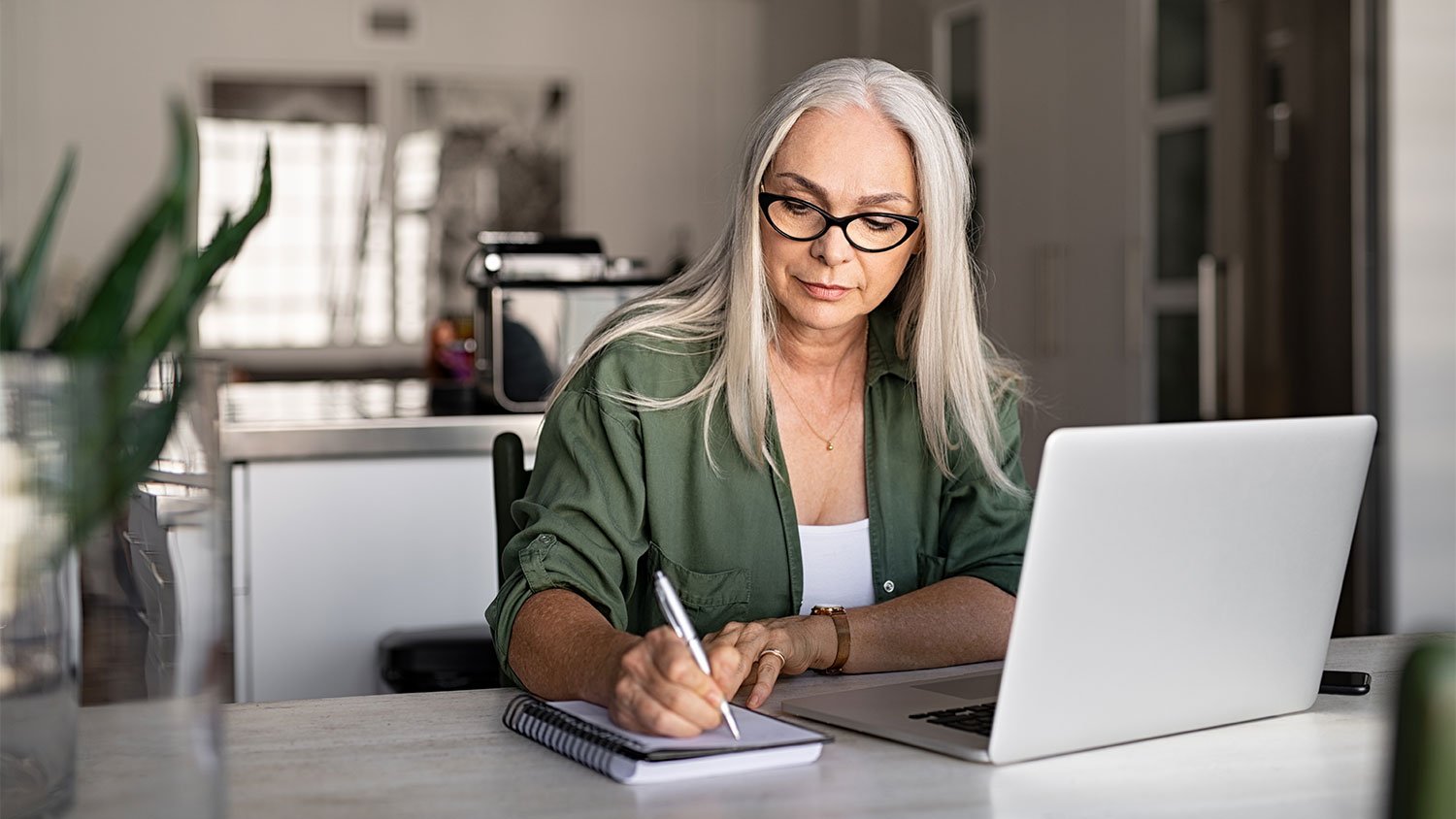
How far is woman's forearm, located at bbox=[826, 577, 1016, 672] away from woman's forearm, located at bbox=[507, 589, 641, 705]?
25 centimetres

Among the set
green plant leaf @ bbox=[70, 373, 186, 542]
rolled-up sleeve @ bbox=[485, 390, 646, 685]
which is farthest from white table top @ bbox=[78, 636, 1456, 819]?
rolled-up sleeve @ bbox=[485, 390, 646, 685]

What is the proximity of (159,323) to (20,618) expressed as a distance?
158 mm

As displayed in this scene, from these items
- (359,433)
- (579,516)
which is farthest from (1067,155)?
(579,516)

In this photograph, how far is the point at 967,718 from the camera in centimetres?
108

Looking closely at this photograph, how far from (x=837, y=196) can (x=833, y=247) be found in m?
0.05

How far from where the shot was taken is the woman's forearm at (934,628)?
54.6 inches

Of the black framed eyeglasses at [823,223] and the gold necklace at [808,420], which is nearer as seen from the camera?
the black framed eyeglasses at [823,223]

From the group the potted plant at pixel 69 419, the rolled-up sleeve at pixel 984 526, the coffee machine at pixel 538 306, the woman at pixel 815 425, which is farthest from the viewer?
the coffee machine at pixel 538 306

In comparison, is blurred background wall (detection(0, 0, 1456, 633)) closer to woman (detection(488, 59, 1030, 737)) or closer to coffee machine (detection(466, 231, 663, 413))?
woman (detection(488, 59, 1030, 737))

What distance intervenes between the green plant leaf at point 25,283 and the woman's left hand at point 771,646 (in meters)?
0.57

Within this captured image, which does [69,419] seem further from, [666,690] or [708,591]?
[708,591]

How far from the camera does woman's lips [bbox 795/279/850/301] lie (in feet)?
5.06

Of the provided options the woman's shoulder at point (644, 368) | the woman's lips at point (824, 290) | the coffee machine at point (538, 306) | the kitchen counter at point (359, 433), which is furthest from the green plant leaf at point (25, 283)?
the coffee machine at point (538, 306)

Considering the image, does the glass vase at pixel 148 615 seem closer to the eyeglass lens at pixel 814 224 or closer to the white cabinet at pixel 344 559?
→ the eyeglass lens at pixel 814 224
